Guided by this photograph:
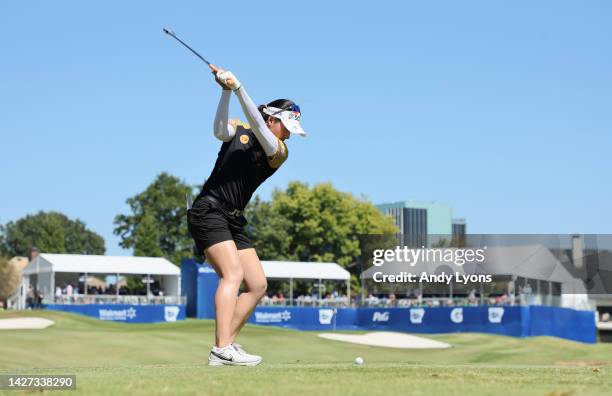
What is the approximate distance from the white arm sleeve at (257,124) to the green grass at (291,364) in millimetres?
2054

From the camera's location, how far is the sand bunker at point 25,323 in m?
32.4

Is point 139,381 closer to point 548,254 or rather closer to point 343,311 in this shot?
point 548,254

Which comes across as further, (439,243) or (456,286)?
(456,286)

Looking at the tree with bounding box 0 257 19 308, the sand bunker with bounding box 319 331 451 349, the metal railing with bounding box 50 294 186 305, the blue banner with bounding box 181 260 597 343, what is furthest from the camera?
the tree with bounding box 0 257 19 308

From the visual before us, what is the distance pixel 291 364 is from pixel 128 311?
39.1 meters

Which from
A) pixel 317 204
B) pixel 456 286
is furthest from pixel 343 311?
pixel 317 204

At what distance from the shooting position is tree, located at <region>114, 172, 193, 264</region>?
9275 centimetres

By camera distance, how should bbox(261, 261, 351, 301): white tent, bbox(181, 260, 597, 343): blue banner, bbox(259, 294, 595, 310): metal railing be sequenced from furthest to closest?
bbox(261, 261, 351, 301): white tent → bbox(259, 294, 595, 310): metal railing → bbox(181, 260, 597, 343): blue banner

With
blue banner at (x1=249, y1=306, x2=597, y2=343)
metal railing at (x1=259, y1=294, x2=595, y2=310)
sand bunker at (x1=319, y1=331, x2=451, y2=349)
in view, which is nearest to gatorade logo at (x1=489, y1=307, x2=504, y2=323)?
blue banner at (x1=249, y1=306, x2=597, y2=343)

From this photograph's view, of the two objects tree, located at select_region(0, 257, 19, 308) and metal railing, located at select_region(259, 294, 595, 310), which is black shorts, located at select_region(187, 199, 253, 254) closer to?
metal railing, located at select_region(259, 294, 595, 310)

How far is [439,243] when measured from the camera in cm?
4112

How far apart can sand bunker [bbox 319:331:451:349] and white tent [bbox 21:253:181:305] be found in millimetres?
22018

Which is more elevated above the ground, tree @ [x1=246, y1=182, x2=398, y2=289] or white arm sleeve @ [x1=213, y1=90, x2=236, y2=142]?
tree @ [x1=246, y1=182, x2=398, y2=289]

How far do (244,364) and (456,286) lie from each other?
122 ft
